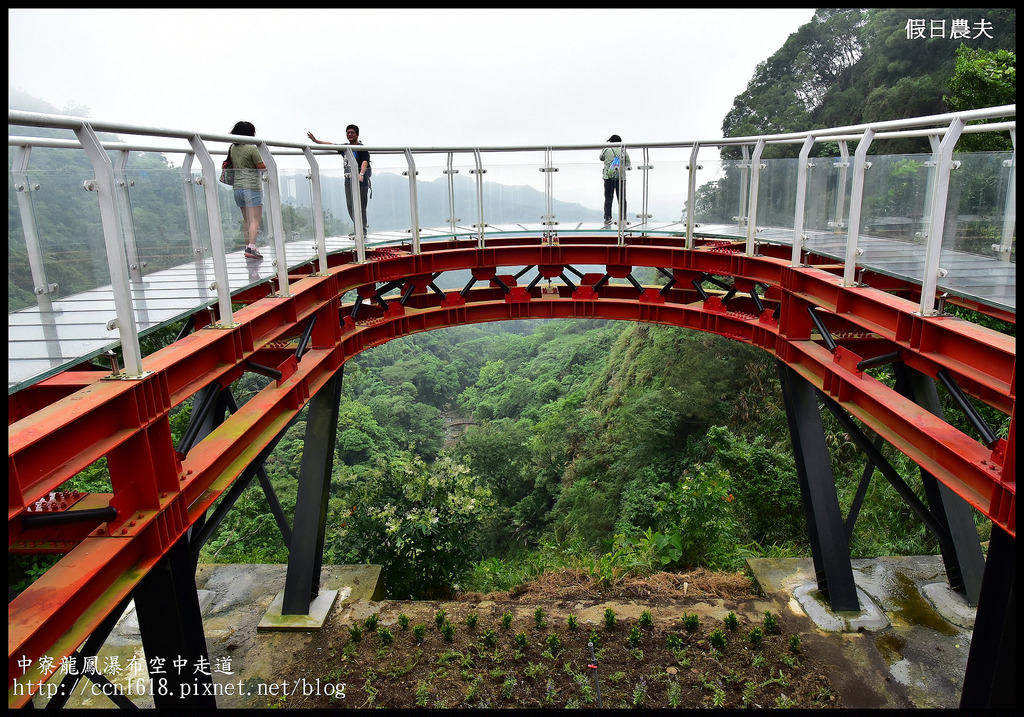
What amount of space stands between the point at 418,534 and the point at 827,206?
708 centimetres

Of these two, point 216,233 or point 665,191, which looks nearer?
point 216,233

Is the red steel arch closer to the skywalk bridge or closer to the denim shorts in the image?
the skywalk bridge

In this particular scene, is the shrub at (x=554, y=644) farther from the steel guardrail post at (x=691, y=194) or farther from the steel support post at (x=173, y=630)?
the steel guardrail post at (x=691, y=194)

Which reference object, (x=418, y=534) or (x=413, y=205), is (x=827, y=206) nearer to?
(x=413, y=205)

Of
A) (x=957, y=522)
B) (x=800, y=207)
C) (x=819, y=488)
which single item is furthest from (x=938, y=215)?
(x=957, y=522)

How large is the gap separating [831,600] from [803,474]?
5.38 ft

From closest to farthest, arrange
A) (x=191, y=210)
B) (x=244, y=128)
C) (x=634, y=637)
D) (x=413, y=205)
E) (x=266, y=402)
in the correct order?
(x=191, y=210) → (x=266, y=402) → (x=244, y=128) → (x=634, y=637) → (x=413, y=205)

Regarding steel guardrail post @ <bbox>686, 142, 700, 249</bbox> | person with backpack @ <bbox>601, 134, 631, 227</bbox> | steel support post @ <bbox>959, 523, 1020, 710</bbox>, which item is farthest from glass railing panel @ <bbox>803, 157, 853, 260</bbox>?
steel support post @ <bbox>959, 523, 1020, 710</bbox>

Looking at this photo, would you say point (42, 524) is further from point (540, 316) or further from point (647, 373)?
point (647, 373)

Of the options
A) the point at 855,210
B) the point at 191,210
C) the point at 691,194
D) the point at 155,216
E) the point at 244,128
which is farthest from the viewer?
the point at 691,194

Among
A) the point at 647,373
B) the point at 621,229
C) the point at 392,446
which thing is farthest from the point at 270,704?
the point at 392,446

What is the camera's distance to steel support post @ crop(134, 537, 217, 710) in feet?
13.7

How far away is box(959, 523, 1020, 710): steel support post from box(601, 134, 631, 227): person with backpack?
696 centimetres

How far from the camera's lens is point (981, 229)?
468 centimetres
